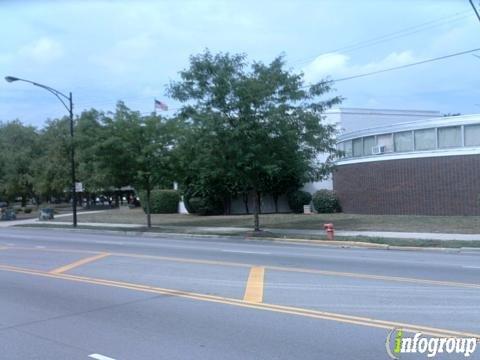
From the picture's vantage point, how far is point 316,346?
655 centimetres

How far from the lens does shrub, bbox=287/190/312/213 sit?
38.0 metres

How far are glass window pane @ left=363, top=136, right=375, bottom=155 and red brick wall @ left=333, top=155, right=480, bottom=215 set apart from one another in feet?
3.51

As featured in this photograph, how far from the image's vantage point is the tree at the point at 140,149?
29297 millimetres

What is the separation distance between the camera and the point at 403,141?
30.2 metres

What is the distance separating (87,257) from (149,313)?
8.22 m

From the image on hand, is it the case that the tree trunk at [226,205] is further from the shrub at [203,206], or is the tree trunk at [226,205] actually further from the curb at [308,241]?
the curb at [308,241]

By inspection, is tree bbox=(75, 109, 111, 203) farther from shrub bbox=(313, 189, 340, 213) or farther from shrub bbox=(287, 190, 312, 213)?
shrub bbox=(287, 190, 312, 213)

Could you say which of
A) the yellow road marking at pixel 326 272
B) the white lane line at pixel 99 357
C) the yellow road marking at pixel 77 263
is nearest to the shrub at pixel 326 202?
the yellow road marking at pixel 326 272

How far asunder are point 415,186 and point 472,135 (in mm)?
3557

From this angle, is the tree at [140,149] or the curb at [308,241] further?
the tree at [140,149]

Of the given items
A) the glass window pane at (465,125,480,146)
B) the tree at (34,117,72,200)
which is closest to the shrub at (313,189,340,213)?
the glass window pane at (465,125,480,146)

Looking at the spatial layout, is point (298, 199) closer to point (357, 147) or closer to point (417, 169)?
point (357, 147)

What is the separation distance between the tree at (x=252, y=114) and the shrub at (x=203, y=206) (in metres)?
15.2

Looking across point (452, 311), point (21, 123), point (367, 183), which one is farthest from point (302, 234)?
point (21, 123)
